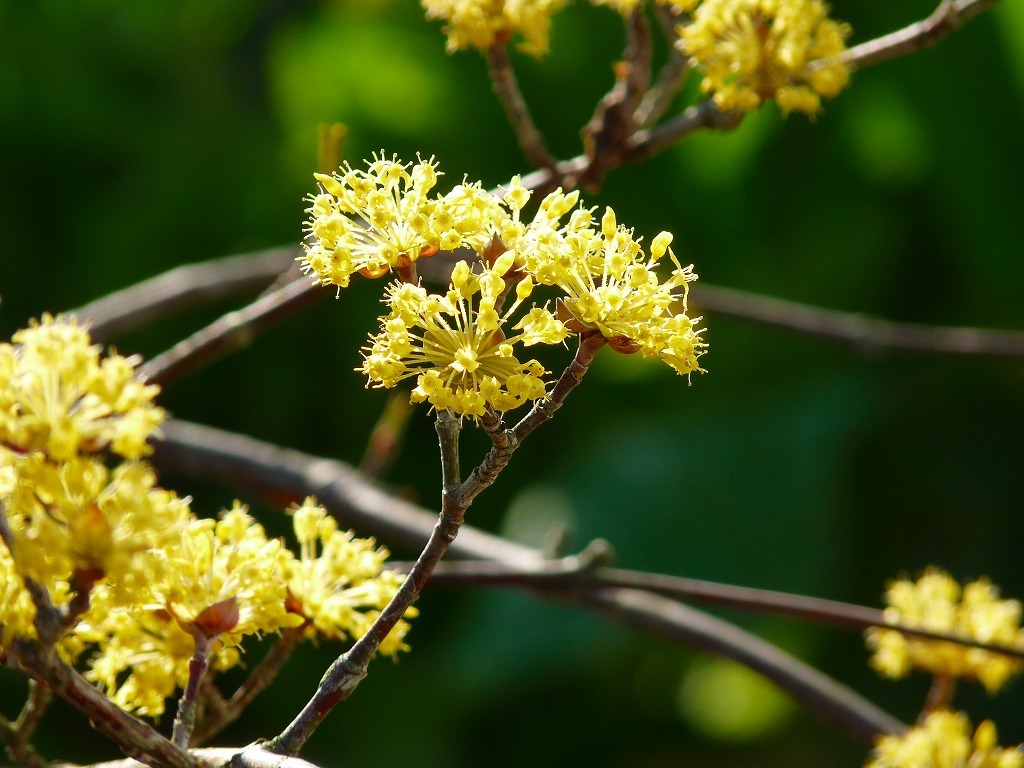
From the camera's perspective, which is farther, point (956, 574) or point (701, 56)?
point (956, 574)

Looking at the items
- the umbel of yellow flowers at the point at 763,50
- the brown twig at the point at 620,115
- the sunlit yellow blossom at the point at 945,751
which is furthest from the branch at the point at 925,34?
the sunlit yellow blossom at the point at 945,751

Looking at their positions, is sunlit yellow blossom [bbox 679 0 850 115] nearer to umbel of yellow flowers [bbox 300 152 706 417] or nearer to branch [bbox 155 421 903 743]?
umbel of yellow flowers [bbox 300 152 706 417]

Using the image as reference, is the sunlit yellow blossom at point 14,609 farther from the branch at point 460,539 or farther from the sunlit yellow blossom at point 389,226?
the branch at point 460,539

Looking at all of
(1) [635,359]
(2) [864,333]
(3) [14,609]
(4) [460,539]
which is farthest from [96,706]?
(1) [635,359]

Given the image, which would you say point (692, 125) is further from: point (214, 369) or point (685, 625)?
point (214, 369)

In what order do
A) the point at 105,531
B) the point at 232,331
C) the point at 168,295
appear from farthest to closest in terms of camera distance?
the point at 168,295
the point at 232,331
the point at 105,531

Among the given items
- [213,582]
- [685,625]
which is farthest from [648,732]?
[213,582]

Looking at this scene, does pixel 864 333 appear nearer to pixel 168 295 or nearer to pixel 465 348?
pixel 168 295
